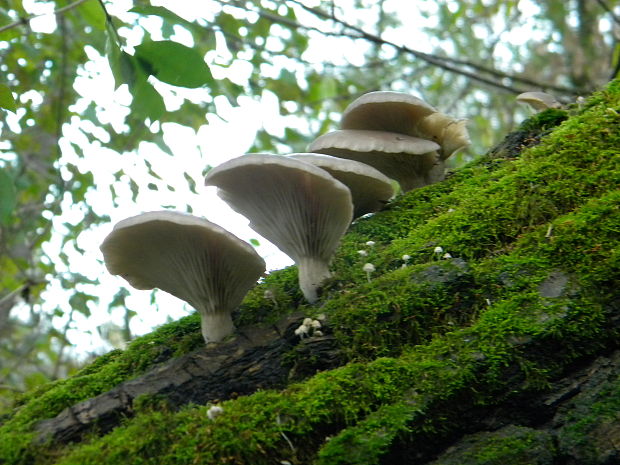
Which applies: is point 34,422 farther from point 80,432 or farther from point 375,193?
point 375,193

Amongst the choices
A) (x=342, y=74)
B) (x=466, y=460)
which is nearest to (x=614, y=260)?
(x=466, y=460)

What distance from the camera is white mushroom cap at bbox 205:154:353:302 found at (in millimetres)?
2797

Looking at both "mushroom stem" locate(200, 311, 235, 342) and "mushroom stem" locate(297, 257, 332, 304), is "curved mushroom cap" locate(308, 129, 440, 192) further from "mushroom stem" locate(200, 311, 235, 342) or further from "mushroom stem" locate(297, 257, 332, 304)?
"mushroom stem" locate(200, 311, 235, 342)

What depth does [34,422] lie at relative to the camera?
2402 mm

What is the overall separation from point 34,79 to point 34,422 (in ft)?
22.3

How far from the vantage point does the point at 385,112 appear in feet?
13.8

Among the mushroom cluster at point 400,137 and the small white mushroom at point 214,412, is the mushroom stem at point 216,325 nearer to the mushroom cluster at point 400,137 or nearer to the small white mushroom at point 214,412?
the small white mushroom at point 214,412

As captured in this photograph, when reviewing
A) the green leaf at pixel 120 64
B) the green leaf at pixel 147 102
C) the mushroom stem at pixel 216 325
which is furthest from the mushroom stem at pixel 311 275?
the green leaf at pixel 120 64

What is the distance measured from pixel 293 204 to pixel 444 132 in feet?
5.49

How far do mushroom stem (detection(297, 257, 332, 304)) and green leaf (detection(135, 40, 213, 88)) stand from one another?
4.97 ft

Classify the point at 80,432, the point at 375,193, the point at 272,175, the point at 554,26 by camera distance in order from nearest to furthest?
the point at 80,432, the point at 272,175, the point at 375,193, the point at 554,26

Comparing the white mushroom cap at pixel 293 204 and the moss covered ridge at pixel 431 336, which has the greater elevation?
the white mushroom cap at pixel 293 204

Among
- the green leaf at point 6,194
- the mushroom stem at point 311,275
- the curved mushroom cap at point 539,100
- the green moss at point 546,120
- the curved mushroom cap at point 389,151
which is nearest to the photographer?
the green leaf at point 6,194

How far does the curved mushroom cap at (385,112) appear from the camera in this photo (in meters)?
4.00
